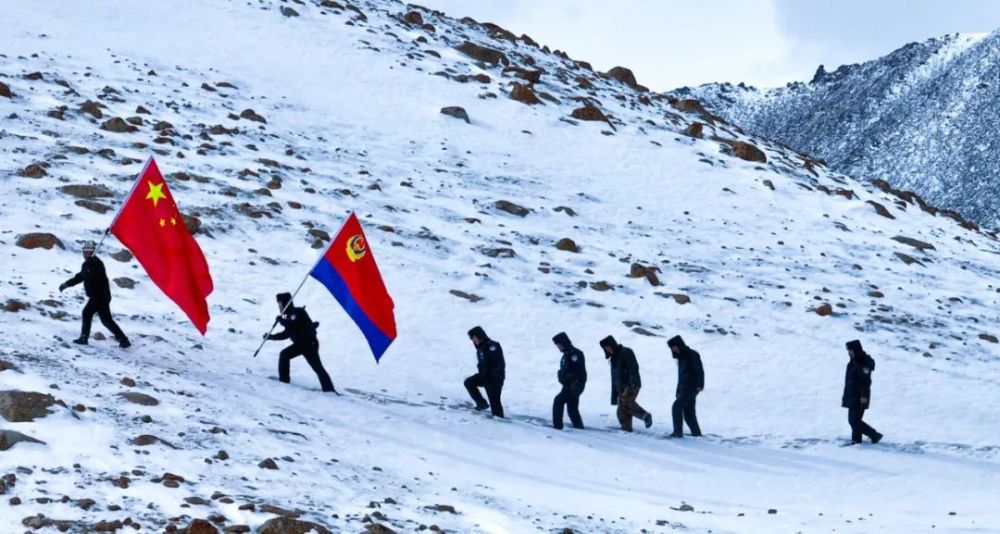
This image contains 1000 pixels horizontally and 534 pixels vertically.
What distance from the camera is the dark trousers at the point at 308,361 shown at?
15062 mm

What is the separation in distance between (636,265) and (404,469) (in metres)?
13.1

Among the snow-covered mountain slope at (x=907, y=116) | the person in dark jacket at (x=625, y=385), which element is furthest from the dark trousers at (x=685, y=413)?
the snow-covered mountain slope at (x=907, y=116)

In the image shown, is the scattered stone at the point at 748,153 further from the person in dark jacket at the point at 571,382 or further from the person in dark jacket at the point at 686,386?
the person in dark jacket at the point at 571,382

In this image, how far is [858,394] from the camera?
52.6 ft

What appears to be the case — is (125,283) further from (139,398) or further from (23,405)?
(23,405)

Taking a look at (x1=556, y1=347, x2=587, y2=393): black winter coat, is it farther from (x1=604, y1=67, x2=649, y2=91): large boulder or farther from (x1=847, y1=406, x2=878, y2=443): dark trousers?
(x1=604, y1=67, x2=649, y2=91): large boulder

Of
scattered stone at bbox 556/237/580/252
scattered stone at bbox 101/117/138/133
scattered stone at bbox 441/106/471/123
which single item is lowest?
scattered stone at bbox 556/237/580/252

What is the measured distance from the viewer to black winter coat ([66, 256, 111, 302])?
1469cm

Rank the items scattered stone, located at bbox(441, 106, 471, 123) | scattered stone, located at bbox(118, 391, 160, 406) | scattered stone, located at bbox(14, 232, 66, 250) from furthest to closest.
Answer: scattered stone, located at bbox(441, 106, 471, 123)
scattered stone, located at bbox(14, 232, 66, 250)
scattered stone, located at bbox(118, 391, 160, 406)

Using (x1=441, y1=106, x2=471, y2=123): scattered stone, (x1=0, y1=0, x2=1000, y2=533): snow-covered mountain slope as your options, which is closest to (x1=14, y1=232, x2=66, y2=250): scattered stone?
(x1=0, y1=0, x2=1000, y2=533): snow-covered mountain slope

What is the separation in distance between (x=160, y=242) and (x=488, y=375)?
173 inches

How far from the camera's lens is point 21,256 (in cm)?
1814

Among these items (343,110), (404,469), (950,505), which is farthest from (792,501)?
(343,110)

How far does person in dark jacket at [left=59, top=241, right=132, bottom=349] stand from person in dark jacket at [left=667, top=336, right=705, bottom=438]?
23.1 ft
